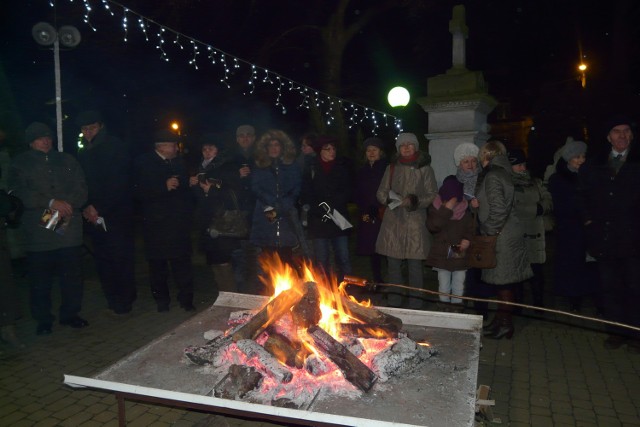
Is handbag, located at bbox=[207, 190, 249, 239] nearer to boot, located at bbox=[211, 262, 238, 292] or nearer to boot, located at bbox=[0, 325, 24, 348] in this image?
boot, located at bbox=[211, 262, 238, 292]

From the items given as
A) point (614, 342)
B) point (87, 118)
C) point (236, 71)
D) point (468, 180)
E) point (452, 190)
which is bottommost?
point (614, 342)

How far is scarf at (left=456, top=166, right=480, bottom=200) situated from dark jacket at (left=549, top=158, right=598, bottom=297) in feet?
3.52

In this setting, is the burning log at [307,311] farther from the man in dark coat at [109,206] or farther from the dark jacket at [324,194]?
the man in dark coat at [109,206]

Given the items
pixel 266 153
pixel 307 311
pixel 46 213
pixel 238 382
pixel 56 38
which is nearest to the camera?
pixel 238 382

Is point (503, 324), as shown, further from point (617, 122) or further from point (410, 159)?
point (617, 122)

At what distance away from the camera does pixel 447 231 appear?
17.4 ft

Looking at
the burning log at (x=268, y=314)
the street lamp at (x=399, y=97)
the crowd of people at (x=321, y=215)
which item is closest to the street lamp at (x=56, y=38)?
the crowd of people at (x=321, y=215)

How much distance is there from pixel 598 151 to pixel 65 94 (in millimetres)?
14879

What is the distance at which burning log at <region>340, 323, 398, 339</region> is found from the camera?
353cm

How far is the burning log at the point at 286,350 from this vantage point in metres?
3.12

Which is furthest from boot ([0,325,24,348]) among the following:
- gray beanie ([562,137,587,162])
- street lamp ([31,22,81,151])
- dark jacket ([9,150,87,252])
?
gray beanie ([562,137,587,162])

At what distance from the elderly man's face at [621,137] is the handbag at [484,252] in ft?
4.75

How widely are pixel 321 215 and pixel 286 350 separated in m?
2.90

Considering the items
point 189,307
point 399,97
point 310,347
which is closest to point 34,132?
point 189,307
